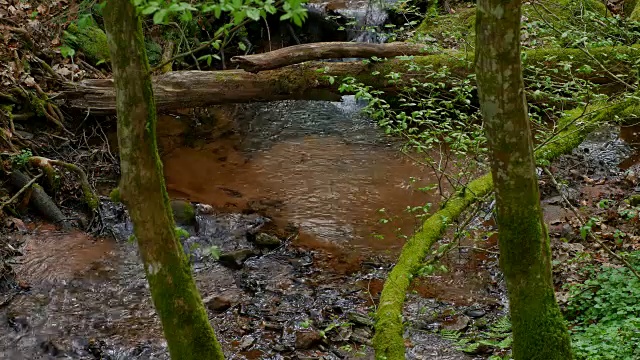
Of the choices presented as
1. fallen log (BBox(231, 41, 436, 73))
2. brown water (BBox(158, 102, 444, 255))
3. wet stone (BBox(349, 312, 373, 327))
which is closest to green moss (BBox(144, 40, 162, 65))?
brown water (BBox(158, 102, 444, 255))

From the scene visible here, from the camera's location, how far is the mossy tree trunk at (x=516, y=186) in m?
3.03

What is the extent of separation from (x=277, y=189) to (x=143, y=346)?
3657 millimetres

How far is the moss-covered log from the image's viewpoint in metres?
4.39

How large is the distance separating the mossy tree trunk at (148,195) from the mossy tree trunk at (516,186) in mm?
1792

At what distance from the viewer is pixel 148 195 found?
3.42 metres

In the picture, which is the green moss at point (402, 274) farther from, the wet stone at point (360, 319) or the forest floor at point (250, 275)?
the wet stone at point (360, 319)

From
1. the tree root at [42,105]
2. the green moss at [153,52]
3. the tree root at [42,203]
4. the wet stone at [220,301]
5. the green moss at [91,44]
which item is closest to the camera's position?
the wet stone at [220,301]

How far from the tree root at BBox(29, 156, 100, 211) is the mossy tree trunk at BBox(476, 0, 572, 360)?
575 cm

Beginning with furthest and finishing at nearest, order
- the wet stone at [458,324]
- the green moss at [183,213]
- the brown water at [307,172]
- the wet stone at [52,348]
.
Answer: the brown water at [307,172]
the green moss at [183,213]
the wet stone at [458,324]
the wet stone at [52,348]

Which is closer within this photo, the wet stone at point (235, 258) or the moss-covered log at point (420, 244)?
the moss-covered log at point (420, 244)

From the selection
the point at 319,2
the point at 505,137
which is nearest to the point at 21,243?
the point at 505,137

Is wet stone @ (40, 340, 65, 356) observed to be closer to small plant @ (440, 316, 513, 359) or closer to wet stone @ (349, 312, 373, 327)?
wet stone @ (349, 312, 373, 327)

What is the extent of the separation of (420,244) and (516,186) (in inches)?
88.2

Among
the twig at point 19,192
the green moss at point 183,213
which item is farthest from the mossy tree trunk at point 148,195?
the twig at point 19,192
